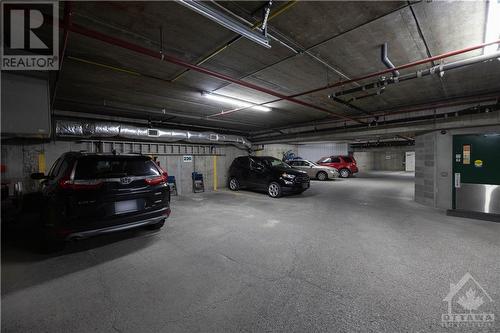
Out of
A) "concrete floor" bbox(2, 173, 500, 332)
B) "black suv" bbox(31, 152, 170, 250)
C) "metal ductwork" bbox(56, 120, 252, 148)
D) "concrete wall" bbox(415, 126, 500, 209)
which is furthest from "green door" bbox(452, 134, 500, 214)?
"metal ductwork" bbox(56, 120, 252, 148)

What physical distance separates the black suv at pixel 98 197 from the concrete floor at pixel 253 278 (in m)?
0.46

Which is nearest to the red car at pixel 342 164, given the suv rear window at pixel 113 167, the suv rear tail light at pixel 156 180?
the suv rear tail light at pixel 156 180

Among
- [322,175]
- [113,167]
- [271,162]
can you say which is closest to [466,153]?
[271,162]

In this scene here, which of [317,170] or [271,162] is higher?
[271,162]

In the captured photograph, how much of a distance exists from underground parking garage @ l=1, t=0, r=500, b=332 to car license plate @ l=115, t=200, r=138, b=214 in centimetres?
2

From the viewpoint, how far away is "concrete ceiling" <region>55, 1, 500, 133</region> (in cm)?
236

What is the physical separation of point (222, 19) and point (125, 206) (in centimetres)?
281

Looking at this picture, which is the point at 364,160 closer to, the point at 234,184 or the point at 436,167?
the point at 436,167

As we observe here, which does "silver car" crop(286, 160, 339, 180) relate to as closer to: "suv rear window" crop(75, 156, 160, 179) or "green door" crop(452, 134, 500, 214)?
"green door" crop(452, 134, 500, 214)

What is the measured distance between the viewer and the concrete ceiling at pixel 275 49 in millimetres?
2355

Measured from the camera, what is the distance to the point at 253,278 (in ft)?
7.92

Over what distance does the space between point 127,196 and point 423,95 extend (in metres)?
7.04

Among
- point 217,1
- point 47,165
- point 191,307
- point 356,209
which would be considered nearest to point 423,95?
point 356,209

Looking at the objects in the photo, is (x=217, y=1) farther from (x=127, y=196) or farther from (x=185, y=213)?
(x=185, y=213)
